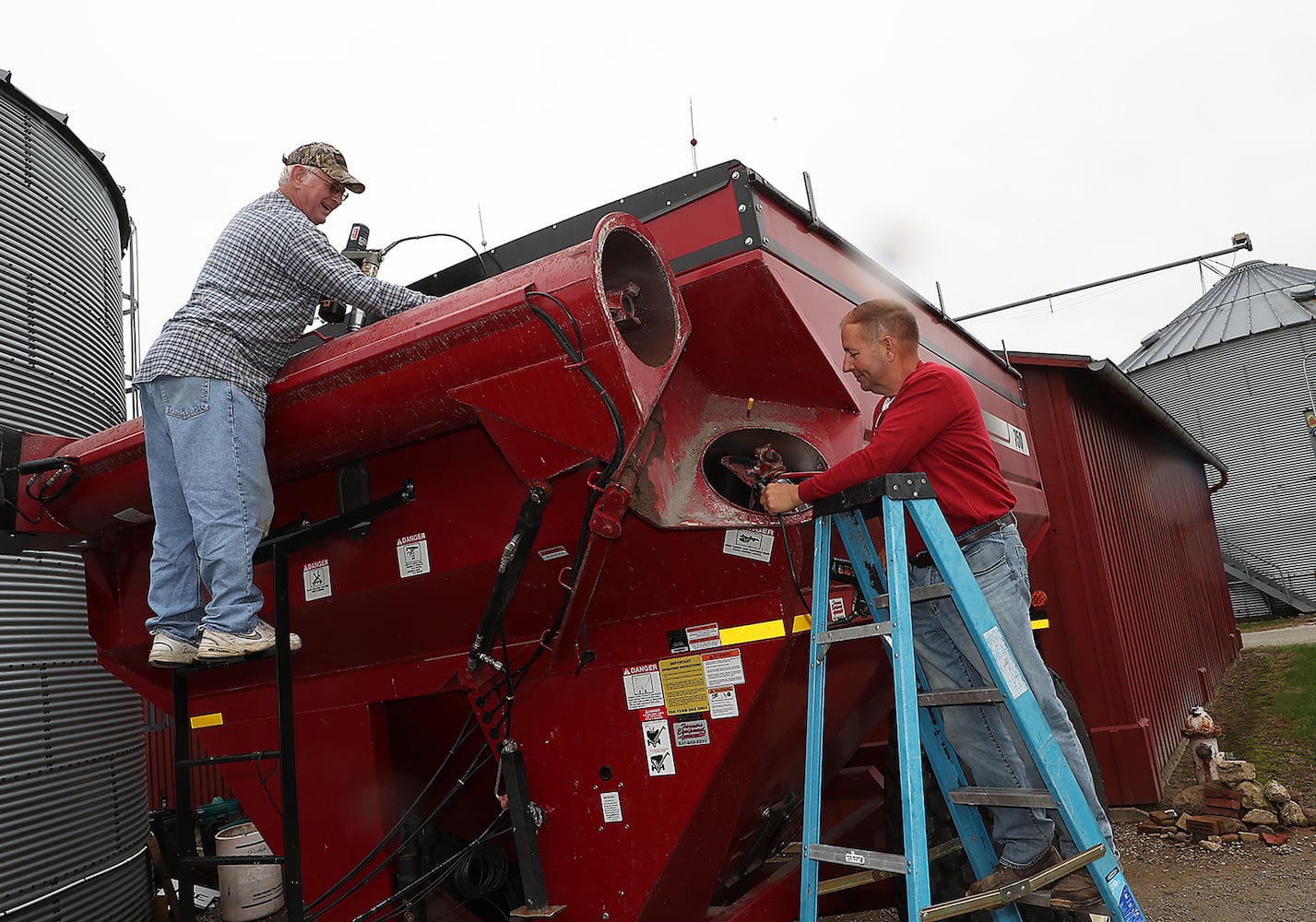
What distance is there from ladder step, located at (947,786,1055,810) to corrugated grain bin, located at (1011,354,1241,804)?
4.75 metres

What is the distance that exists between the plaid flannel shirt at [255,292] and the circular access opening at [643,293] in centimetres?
65

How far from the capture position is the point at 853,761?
461 cm

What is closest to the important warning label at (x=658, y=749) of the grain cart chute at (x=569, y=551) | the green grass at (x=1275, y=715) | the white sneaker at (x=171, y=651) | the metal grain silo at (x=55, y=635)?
the grain cart chute at (x=569, y=551)

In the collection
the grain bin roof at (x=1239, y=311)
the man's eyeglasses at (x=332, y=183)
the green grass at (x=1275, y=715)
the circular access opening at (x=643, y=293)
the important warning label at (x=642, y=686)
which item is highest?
the grain bin roof at (x=1239, y=311)

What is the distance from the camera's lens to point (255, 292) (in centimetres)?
295

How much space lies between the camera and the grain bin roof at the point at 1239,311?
2177cm

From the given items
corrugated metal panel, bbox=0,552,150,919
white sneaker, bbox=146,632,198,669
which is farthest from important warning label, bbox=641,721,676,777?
corrugated metal panel, bbox=0,552,150,919

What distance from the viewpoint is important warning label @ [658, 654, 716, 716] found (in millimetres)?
2863

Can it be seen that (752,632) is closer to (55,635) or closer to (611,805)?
(611,805)

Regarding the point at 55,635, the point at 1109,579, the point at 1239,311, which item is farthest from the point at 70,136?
the point at 1239,311

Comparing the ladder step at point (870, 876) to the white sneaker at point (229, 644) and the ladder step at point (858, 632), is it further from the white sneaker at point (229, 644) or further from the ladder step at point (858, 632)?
the white sneaker at point (229, 644)

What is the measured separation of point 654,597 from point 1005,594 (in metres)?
1.10

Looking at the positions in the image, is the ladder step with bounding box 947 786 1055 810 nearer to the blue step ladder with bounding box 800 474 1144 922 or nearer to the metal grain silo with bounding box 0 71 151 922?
the blue step ladder with bounding box 800 474 1144 922

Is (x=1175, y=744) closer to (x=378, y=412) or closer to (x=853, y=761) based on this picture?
(x=853, y=761)
